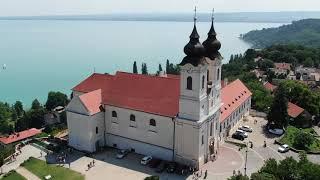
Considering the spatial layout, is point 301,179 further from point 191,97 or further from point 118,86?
point 118,86

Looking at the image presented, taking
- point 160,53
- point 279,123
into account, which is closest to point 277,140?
point 279,123

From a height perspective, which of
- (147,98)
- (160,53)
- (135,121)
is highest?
(147,98)

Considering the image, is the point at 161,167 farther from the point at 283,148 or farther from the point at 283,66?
the point at 283,66

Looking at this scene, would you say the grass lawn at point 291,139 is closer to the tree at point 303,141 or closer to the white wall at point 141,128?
the tree at point 303,141

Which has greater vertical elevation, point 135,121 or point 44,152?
point 135,121

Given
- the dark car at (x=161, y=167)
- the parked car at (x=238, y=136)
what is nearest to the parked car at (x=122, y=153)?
the dark car at (x=161, y=167)

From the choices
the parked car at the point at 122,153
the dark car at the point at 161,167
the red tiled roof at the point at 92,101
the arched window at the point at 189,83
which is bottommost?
the dark car at the point at 161,167

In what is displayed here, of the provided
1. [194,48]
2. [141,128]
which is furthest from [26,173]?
[194,48]
